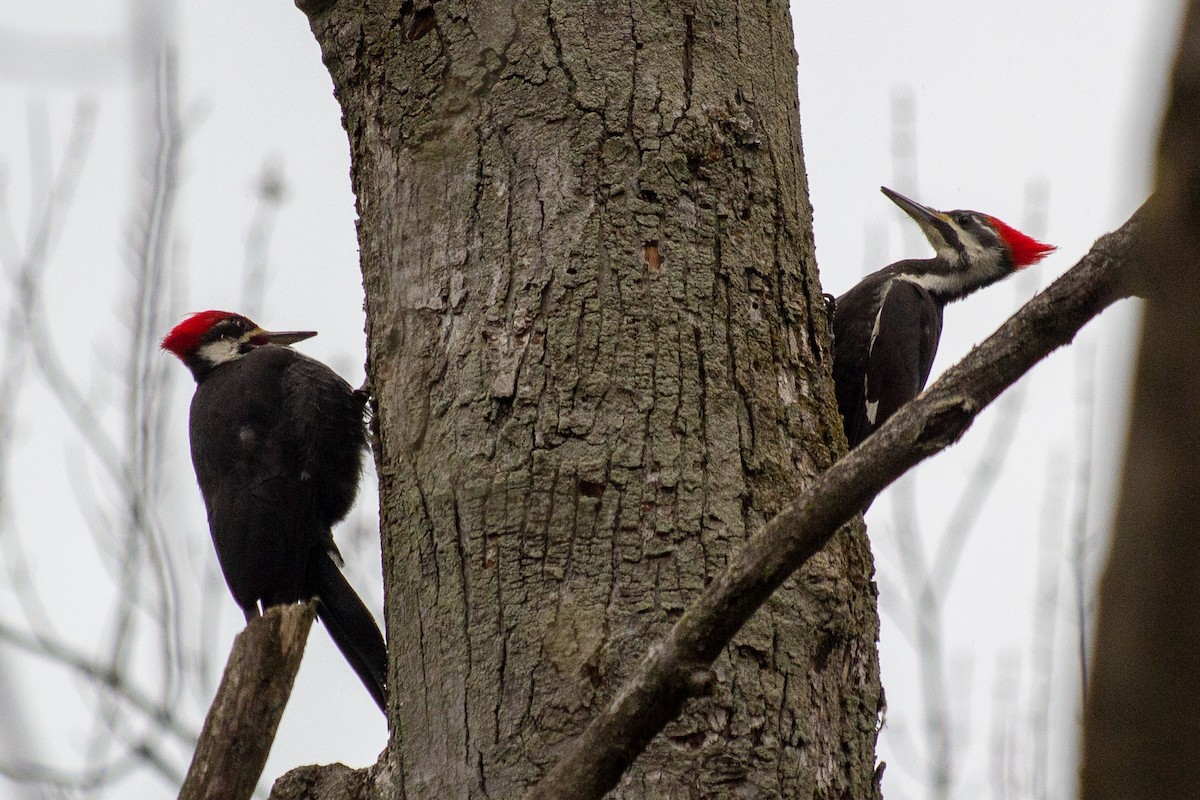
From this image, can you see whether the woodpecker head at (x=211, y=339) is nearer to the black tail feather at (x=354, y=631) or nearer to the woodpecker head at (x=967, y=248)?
the black tail feather at (x=354, y=631)

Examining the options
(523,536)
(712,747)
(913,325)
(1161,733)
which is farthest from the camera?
(913,325)


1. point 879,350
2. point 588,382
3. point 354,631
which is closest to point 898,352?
point 879,350

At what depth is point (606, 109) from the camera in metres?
2.36

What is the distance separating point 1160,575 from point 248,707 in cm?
189

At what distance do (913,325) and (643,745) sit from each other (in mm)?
2825

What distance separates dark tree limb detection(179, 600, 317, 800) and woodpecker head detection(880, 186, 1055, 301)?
10.1ft

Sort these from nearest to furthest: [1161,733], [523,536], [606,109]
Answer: [1161,733]
[523,536]
[606,109]

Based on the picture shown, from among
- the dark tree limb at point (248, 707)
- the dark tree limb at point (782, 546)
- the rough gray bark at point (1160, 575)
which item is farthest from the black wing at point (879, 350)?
the rough gray bark at point (1160, 575)

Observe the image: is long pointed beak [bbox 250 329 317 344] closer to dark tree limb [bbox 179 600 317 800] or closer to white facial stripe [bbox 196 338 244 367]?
white facial stripe [bbox 196 338 244 367]

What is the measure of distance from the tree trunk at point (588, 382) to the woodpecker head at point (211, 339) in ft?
7.68

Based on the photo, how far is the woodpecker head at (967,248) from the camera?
481 centimetres

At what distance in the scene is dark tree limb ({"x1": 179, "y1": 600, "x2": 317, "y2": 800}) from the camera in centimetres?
223

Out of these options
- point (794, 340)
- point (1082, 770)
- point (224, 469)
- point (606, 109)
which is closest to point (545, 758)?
point (794, 340)

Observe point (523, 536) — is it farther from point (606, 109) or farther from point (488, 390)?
point (606, 109)
